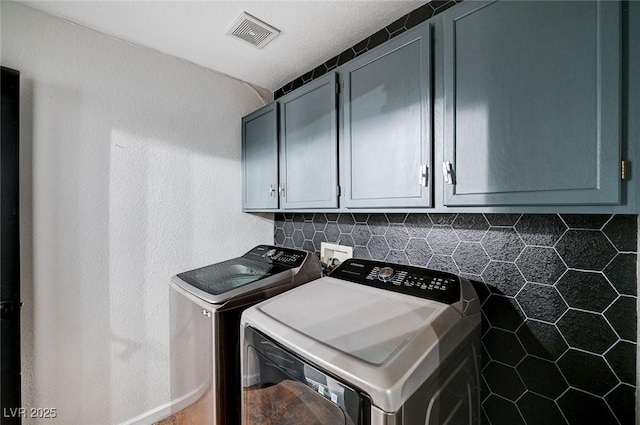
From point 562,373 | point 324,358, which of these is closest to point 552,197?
point 562,373

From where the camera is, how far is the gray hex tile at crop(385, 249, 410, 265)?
1.39 m

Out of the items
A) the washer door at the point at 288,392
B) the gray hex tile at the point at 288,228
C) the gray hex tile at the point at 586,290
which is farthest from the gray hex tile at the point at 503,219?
the gray hex tile at the point at 288,228

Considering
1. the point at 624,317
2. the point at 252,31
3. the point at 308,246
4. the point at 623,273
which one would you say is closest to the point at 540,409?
the point at 624,317

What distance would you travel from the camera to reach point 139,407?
5.38ft

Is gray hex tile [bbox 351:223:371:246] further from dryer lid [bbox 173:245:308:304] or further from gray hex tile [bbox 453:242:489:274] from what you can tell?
gray hex tile [bbox 453:242:489:274]

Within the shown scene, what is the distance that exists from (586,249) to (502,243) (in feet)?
0.78

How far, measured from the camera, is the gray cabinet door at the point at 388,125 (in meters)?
1.02

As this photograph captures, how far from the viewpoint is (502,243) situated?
3.53 feet

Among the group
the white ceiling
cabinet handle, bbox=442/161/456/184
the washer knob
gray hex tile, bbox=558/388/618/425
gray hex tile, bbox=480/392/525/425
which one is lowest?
gray hex tile, bbox=480/392/525/425

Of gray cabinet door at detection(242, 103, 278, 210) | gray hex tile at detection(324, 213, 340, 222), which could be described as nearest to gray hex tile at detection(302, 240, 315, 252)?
gray hex tile at detection(324, 213, 340, 222)

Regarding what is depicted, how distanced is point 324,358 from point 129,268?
1429mm

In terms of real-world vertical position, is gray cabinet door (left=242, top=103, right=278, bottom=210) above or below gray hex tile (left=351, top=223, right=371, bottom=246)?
above

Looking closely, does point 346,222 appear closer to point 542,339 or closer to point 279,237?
point 279,237

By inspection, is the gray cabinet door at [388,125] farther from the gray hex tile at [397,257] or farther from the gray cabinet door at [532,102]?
the gray hex tile at [397,257]
